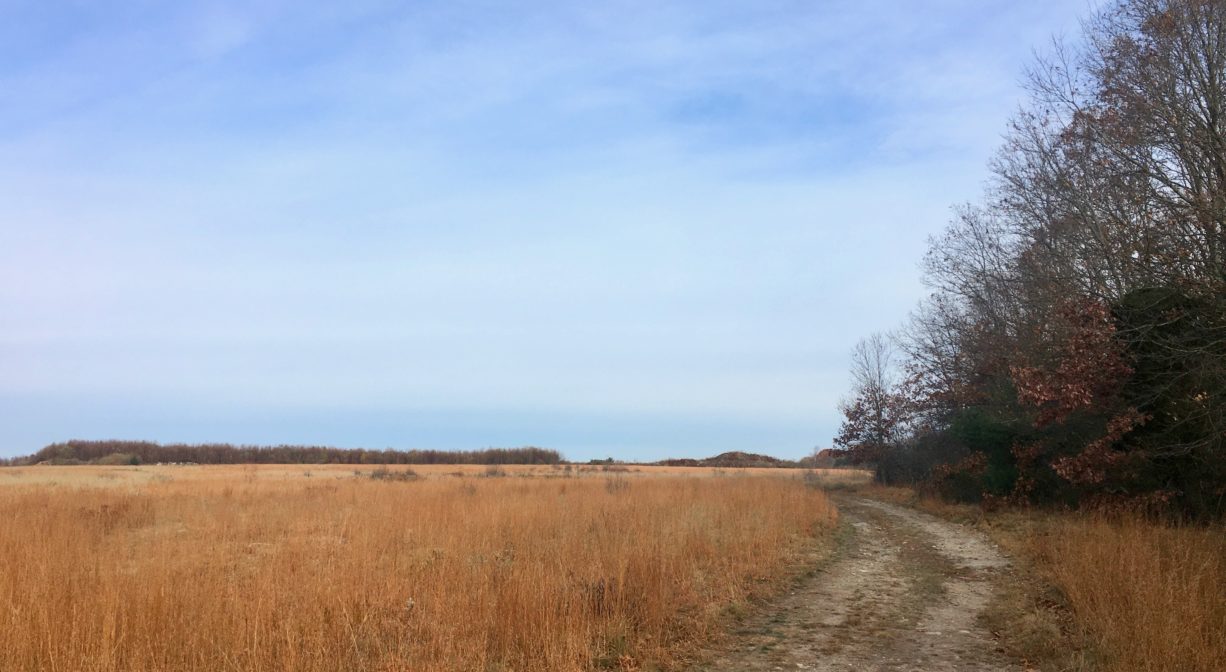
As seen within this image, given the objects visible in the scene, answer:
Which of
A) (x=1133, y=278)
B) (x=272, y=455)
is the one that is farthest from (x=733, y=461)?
(x=1133, y=278)

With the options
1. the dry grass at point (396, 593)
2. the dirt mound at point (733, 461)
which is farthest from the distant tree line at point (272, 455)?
the dry grass at point (396, 593)

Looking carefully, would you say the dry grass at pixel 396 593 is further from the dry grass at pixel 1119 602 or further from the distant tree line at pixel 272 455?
the distant tree line at pixel 272 455

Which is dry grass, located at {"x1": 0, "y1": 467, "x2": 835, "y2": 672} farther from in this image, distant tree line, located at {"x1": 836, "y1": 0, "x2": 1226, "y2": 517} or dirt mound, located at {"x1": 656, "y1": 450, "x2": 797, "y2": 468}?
dirt mound, located at {"x1": 656, "y1": 450, "x2": 797, "y2": 468}

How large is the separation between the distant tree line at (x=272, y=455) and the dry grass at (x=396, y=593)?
3148 inches

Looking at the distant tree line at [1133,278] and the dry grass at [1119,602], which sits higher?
the distant tree line at [1133,278]

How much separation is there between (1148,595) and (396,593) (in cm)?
765

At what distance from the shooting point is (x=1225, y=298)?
38.7 ft

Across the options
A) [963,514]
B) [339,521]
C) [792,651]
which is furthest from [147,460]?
[792,651]

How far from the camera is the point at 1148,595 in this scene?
24.0ft

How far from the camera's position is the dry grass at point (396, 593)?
6125 mm

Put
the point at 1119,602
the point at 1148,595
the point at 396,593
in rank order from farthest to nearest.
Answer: the point at 396,593 → the point at 1119,602 → the point at 1148,595

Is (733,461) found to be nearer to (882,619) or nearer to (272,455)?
(272,455)

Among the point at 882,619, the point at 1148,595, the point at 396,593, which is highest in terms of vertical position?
the point at 1148,595

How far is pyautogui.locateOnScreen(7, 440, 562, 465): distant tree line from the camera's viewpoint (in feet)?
300
